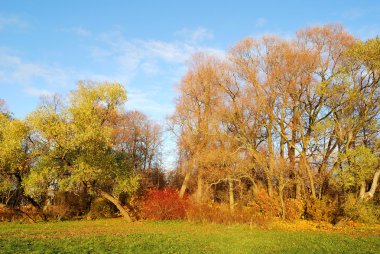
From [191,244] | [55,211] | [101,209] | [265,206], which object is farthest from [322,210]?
[55,211]

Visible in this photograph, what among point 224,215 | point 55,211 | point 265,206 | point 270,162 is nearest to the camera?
point 224,215

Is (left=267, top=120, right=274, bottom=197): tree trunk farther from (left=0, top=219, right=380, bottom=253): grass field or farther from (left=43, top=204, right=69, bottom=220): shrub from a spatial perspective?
(left=43, top=204, right=69, bottom=220): shrub

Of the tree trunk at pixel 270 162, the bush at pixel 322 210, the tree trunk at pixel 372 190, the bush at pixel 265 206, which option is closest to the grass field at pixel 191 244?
the tree trunk at pixel 372 190

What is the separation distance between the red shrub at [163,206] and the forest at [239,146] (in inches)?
3.6

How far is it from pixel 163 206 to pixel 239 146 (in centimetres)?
911

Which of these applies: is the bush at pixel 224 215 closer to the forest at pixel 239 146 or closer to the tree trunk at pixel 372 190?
the forest at pixel 239 146

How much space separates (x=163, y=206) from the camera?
2864 centimetres

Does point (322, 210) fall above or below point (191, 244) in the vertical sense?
above

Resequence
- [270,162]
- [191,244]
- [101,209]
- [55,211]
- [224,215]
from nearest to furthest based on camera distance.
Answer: [191,244] → [224,215] → [55,211] → [270,162] → [101,209]

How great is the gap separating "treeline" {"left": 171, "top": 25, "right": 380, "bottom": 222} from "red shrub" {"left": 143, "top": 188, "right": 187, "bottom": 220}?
4183 mm

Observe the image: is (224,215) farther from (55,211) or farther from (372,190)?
(55,211)

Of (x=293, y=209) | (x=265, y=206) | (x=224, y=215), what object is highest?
(x=265, y=206)

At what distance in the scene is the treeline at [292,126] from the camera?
2611 centimetres

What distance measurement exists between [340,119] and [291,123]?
431cm
